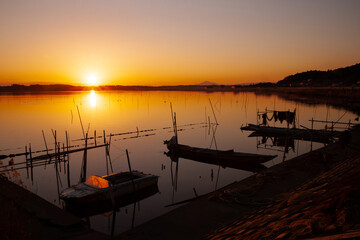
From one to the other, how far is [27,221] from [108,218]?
13.4 feet

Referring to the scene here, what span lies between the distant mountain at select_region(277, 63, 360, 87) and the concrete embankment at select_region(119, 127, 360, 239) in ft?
239

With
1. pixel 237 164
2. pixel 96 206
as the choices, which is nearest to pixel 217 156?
pixel 237 164

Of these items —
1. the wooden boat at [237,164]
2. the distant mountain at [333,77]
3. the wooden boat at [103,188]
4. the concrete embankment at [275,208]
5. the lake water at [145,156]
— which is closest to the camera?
Answer: the concrete embankment at [275,208]

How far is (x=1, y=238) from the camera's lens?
8133mm

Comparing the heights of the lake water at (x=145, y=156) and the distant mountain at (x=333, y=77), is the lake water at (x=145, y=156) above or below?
below

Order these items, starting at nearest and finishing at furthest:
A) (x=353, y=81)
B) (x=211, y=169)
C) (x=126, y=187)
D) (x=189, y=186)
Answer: (x=126, y=187) < (x=189, y=186) < (x=211, y=169) < (x=353, y=81)

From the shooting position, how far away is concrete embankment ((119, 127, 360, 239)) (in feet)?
11.1

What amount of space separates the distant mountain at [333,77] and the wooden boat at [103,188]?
251 feet

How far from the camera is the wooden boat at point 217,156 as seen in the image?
64.2 ft

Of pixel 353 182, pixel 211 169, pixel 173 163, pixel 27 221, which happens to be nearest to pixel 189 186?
pixel 211 169

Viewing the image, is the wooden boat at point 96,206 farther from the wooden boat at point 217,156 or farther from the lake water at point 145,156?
the wooden boat at point 217,156

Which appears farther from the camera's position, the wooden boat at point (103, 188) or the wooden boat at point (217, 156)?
the wooden boat at point (217, 156)

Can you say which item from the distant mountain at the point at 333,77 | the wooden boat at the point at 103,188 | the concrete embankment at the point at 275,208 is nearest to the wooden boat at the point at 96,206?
the wooden boat at the point at 103,188

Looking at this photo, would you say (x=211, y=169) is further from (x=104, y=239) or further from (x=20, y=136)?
(x=20, y=136)
